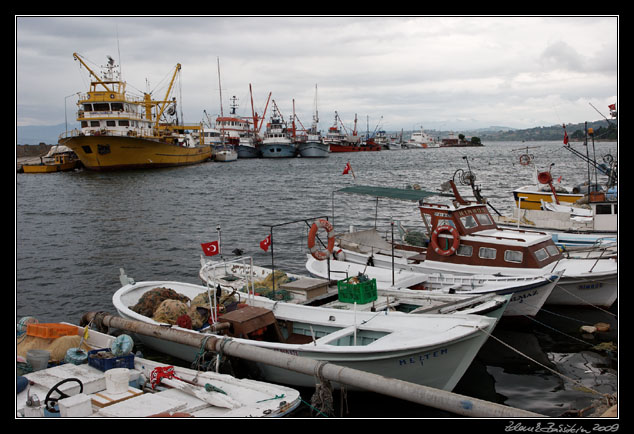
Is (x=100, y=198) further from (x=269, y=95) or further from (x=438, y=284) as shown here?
(x=269, y=95)

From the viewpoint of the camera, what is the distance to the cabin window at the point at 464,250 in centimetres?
1861

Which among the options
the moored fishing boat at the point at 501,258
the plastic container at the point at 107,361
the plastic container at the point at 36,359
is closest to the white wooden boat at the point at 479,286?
the moored fishing boat at the point at 501,258

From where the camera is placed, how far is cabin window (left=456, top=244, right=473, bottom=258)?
61.1ft

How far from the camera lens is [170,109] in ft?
323

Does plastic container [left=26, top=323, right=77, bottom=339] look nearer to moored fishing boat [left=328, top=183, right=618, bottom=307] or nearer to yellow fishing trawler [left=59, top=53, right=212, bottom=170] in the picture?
moored fishing boat [left=328, top=183, right=618, bottom=307]

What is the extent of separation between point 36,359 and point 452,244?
1245cm

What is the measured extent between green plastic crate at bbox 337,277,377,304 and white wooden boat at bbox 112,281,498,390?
3.67ft

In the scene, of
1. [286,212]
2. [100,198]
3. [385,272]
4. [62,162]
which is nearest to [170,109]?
[62,162]

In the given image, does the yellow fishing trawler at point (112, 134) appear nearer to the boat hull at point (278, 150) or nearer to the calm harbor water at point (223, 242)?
the calm harbor water at point (223, 242)

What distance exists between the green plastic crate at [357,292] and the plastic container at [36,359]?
7.34 metres

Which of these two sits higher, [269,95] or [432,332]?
[269,95]

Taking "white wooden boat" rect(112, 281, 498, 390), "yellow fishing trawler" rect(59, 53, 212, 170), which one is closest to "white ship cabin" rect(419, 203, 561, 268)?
"white wooden boat" rect(112, 281, 498, 390)

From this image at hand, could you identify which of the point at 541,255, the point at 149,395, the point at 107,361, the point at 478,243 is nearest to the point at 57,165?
the point at 478,243

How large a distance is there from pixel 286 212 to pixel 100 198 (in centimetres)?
1901
